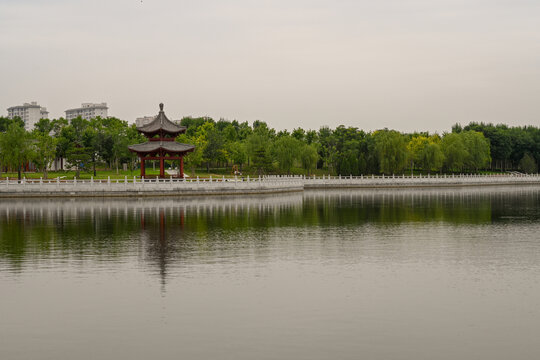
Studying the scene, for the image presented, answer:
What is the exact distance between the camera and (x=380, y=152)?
8869cm

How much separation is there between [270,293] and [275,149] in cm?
7761

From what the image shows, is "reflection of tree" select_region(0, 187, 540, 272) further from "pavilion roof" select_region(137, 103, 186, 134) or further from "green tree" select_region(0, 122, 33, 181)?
"green tree" select_region(0, 122, 33, 181)

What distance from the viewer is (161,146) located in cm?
6269

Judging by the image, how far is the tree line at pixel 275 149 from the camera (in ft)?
251

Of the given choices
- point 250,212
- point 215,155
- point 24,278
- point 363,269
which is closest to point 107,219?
point 250,212

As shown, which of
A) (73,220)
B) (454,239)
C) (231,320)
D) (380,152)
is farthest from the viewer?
(380,152)

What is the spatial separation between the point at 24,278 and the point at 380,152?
2989 inches

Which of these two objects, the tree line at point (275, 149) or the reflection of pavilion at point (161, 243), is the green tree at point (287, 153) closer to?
the tree line at point (275, 149)

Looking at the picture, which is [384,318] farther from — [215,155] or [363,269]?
[215,155]

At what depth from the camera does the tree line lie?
251 ft

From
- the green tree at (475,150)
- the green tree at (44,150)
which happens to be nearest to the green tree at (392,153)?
the green tree at (475,150)

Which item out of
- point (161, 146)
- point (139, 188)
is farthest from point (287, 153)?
point (139, 188)

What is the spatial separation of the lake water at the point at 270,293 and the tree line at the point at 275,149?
51.9 meters

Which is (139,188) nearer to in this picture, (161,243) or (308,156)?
(161,243)
